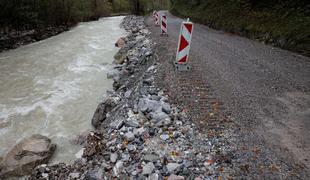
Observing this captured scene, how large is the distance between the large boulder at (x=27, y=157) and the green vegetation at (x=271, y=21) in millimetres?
8201

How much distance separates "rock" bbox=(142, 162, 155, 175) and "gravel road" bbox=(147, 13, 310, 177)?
1.47 metres

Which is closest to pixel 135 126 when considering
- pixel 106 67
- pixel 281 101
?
→ pixel 281 101

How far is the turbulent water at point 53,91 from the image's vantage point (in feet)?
18.2

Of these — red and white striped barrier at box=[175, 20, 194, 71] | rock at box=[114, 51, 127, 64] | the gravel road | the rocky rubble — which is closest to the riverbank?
the rocky rubble

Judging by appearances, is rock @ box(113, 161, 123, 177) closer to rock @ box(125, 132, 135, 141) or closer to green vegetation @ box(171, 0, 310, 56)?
rock @ box(125, 132, 135, 141)

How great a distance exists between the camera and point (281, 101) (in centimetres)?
423

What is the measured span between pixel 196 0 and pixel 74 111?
19878 mm

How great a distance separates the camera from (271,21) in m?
9.53

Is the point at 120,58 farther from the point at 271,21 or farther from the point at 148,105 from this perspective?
the point at 271,21

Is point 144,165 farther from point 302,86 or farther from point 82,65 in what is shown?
point 82,65

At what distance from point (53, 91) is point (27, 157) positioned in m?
4.01

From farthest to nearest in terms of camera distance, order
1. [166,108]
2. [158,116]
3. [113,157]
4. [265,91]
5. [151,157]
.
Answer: [265,91] → [166,108] → [158,116] → [113,157] → [151,157]

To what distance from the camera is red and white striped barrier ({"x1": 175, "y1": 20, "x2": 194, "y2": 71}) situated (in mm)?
5238

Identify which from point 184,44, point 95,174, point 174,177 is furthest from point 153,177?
point 184,44
